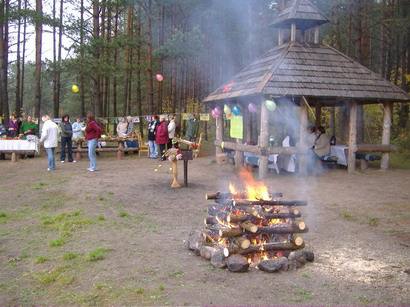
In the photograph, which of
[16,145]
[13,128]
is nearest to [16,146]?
[16,145]

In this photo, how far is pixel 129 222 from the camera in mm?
8016

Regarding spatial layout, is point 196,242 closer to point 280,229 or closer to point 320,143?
point 280,229

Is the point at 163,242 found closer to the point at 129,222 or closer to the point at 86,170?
the point at 129,222

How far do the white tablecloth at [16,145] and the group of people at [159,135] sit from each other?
4654 millimetres

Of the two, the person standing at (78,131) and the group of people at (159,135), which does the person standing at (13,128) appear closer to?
the person standing at (78,131)

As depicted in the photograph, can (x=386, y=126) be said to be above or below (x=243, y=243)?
above

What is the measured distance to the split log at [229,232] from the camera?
18.9 ft

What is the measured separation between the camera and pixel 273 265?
216 inches

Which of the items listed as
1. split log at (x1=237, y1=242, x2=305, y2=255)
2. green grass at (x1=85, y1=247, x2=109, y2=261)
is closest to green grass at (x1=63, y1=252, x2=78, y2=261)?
green grass at (x1=85, y1=247, x2=109, y2=261)

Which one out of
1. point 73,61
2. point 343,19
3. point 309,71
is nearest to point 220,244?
point 309,71

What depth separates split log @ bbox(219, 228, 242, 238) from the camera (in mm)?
5750

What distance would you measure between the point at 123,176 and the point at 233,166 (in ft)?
14.4

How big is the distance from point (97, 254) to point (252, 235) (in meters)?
2.03

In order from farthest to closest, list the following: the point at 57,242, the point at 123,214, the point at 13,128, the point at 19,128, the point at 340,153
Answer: the point at 19,128 → the point at 13,128 → the point at 340,153 → the point at 123,214 → the point at 57,242
